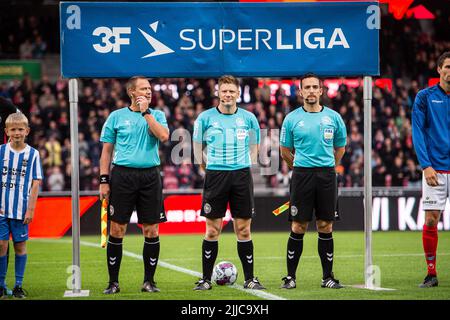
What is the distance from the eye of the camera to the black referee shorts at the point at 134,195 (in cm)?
930

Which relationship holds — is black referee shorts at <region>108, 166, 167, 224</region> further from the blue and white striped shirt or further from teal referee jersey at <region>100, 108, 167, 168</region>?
the blue and white striped shirt

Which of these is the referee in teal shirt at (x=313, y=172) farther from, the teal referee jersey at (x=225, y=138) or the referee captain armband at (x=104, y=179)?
the referee captain armband at (x=104, y=179)

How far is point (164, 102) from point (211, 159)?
15.3 meters

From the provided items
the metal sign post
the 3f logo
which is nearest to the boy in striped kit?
the metal sign post

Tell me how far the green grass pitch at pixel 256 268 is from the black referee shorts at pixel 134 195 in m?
0.79

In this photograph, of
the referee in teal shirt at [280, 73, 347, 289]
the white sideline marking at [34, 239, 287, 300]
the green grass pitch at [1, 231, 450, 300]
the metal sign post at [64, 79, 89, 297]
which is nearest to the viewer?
the white sideline marking at [34, 239, 287, 300]

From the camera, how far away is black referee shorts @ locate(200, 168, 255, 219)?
9.48 metres

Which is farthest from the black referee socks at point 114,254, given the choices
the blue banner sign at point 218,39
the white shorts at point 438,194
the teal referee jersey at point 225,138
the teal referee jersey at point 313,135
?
the white shorts at point 438,194

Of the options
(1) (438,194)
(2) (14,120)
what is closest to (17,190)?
(2) (14,120)

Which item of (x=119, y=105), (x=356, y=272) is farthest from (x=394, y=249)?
(x=119, y=105)

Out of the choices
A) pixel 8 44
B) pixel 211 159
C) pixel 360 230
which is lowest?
pixel 360 230

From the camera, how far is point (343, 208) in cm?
1975

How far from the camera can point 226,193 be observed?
951cm

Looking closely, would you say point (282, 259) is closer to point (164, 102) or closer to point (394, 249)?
point (394, 249)
